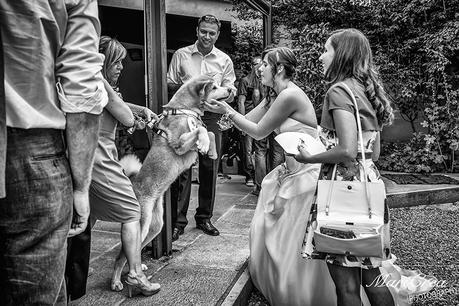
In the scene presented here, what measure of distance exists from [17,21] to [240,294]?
8.97ft

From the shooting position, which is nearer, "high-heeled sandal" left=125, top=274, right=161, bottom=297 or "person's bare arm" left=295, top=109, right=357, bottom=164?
"person's bare arm" left=295, top=109, right=357, bottom=164

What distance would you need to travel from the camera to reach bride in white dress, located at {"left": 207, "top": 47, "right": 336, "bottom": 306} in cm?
338

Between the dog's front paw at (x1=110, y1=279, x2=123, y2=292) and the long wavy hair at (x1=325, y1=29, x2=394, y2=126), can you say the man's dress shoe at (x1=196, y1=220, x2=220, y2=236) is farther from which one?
the long wavy hair at (x1=325, y1=29, x2=394, y2=126)

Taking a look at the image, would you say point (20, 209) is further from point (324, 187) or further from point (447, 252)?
point (447, 252)

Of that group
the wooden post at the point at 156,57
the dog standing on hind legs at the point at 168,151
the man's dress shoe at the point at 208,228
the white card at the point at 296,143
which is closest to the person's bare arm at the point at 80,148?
the white card at the point at 296,143

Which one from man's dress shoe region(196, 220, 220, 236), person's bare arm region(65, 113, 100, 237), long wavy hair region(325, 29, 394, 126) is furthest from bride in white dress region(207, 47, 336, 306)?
person's bare arm region(65, 113, 100, 237)

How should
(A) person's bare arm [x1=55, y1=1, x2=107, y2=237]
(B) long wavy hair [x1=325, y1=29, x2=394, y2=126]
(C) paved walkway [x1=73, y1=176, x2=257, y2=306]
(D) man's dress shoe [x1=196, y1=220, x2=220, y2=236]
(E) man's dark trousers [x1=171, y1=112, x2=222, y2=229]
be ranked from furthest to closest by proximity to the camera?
(D) man's dress shoe [x1=196, y1=220, x2=220, y2=236] < (E) man's dark trousers [x1=171, y1=112, x2=222, y2=229] < (C) paved walkway [x1=73, y1=176, x2=257, y2=306] < (B) long wavy hair [x1=325, y1=29, x2=394, y2=126] < (A) person's bare arm [x1=55, y1=1, x2=107, y2=237]

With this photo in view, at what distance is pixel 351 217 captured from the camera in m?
Answer: 2.54

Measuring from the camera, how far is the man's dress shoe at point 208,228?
16.5ft

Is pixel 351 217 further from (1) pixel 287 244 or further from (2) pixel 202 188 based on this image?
(2) pixel 202 188

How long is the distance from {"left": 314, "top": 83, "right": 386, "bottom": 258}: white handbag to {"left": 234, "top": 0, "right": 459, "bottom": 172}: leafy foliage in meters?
7.04

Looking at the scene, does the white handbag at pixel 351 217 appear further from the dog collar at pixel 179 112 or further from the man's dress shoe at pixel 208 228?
the man's dress shoe at pixel 208 228

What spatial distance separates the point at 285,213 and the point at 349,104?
123cm

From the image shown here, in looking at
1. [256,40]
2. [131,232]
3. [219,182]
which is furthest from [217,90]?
[256,40]
